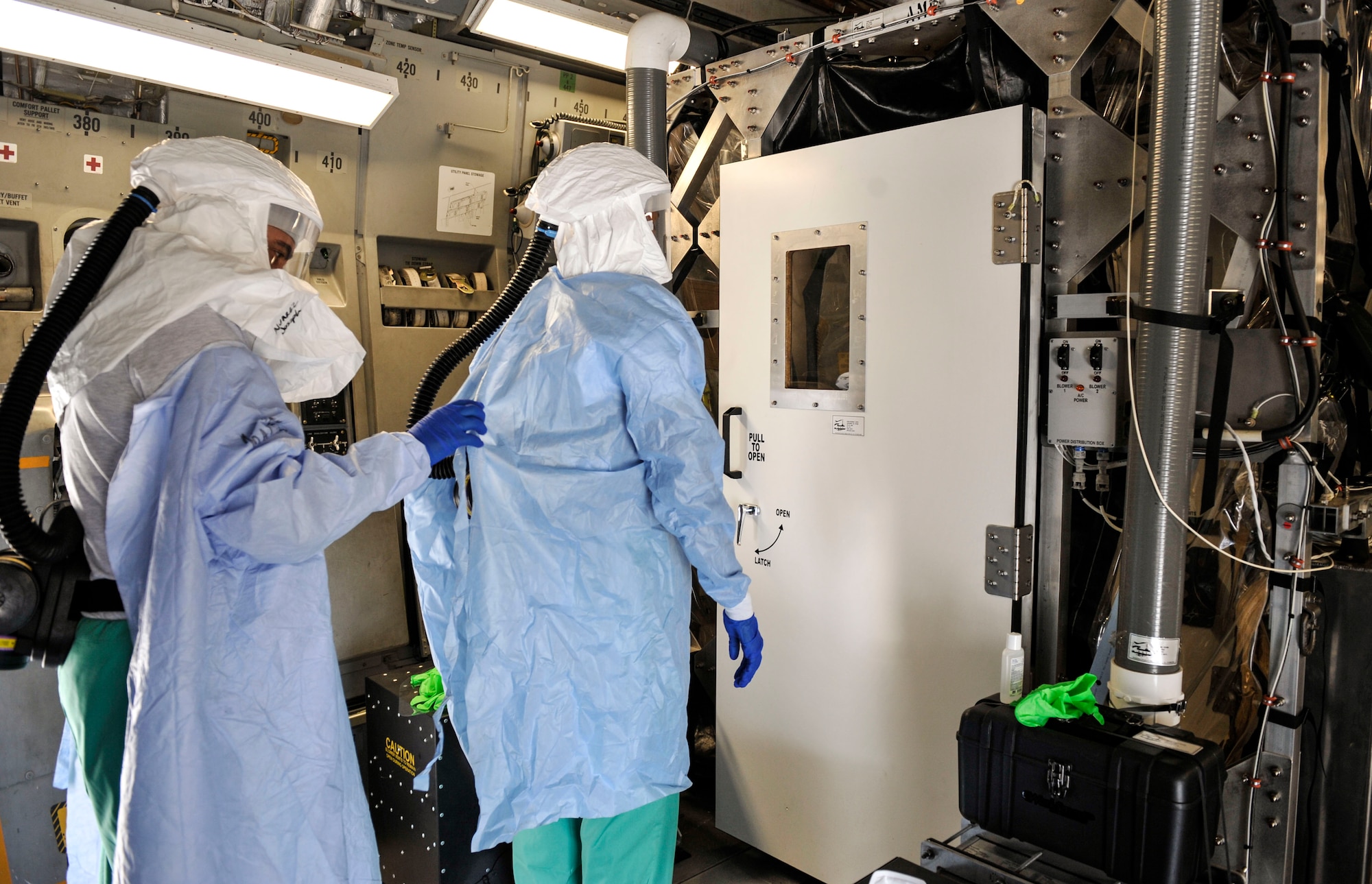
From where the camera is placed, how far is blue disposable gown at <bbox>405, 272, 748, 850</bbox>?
75.0 inches

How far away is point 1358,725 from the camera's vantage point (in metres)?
Answer: 2.05

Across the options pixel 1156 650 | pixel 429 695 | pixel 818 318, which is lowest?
pixel 429 695

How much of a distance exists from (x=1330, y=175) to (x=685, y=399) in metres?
1.52

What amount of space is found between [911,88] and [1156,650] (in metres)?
1.57

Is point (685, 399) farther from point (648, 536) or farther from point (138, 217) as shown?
point (138, 217)

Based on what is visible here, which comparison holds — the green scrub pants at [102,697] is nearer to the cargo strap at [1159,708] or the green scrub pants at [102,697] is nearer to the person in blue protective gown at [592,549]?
the person in blue protective gown at [592,549]

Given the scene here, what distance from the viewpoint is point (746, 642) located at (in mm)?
2107

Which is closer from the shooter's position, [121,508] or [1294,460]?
[121,508]

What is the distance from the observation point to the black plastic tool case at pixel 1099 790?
1.62 m

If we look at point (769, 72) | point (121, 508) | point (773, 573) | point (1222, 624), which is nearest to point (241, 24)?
point (769, 72)

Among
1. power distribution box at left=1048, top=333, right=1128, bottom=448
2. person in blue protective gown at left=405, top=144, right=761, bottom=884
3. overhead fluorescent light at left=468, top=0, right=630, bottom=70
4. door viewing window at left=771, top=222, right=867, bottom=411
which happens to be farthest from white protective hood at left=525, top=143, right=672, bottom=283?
overhead fluorescent light at left=468, top=0, right=630, bottom=70

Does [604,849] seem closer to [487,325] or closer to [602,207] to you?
[487,325]

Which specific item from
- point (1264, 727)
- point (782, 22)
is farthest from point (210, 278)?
point (782, 22)

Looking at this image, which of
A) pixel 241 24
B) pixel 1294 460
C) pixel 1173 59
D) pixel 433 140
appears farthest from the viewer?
pixel 433 140
